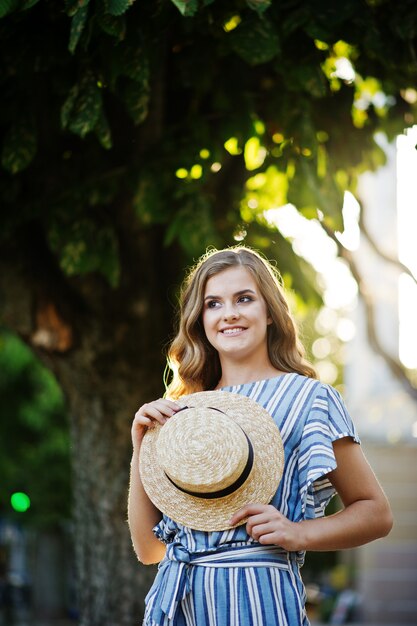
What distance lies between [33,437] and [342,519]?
19794 mm

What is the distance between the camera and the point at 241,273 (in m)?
3.07

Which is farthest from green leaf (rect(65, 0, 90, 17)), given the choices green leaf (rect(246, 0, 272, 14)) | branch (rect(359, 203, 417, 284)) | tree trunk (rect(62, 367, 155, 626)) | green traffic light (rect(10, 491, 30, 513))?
green traffic light (rect(10, 491, 30, 513))

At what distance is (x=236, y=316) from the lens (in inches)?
118

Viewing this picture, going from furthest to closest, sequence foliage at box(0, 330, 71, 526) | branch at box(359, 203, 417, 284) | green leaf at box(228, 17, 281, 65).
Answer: foliage at box(0, 330, 71, 526), branch at box(359, 203, 417, 284), green leaf at box(228, 17, 281, 65)

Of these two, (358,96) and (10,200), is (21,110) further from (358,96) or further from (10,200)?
(358,96)

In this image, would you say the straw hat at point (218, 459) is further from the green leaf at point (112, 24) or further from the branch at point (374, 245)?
the branch at point (374, 245)

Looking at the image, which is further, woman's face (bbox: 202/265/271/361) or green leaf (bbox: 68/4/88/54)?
green leaf (bbox: 68/4/88/54)

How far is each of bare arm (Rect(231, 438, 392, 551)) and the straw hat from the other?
0.23 feet

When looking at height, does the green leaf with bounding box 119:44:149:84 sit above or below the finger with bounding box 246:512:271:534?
above

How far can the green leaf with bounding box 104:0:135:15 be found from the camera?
3314 millimetres

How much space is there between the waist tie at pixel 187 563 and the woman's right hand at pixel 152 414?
13.7 inches

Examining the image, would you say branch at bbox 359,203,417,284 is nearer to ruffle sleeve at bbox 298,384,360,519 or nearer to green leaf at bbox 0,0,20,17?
green leaf at bbox 0,0,20,17

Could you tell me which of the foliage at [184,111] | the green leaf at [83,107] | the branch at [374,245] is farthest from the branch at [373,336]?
the green leaf at [83,107]

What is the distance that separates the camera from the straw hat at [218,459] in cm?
272
